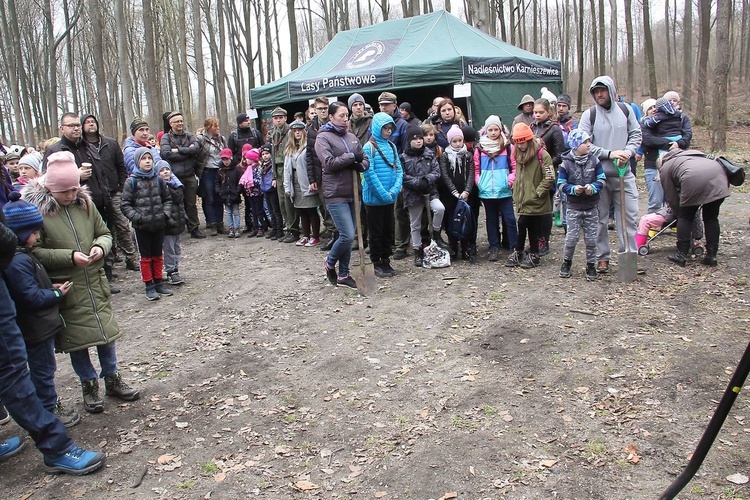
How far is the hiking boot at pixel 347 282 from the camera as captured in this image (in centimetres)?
704

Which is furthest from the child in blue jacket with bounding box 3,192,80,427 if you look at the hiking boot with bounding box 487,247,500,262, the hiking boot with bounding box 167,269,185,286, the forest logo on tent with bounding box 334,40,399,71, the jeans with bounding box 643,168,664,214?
the forest logo on tent with bounding box 334,40,399,71

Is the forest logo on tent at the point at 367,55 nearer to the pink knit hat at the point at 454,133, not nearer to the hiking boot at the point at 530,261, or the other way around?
the pink knit hat at the point at 454,133

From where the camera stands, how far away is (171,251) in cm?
764

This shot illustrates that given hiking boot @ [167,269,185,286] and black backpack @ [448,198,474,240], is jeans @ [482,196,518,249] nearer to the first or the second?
black backpack @ [448,198,474,240]

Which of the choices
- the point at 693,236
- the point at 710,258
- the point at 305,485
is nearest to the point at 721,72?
the point at 693,236

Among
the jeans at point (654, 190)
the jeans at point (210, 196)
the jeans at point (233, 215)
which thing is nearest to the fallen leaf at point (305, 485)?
the jeans at point (654, 190)

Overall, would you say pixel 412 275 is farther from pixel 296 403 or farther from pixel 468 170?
pixel 296 403

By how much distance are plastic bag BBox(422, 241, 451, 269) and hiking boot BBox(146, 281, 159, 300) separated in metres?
3.36

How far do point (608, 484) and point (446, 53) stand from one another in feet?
33.9

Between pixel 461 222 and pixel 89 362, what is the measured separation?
4650 mm

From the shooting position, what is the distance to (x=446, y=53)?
39.8 ft

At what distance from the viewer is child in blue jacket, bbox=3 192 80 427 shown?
3.66 meters

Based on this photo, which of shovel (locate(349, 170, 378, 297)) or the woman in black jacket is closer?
shovel (locate(349, 170, 378, 297))

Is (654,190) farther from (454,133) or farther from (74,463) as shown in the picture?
(74,463)
